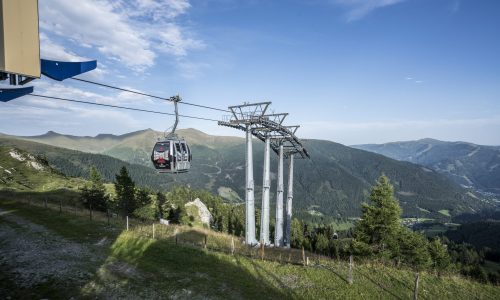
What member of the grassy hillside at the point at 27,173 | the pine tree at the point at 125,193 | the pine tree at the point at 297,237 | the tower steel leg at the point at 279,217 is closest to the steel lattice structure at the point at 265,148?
the tower steel leg at the point at 279,217

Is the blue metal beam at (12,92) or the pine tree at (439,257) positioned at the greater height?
the blue metal beam at (12,92)

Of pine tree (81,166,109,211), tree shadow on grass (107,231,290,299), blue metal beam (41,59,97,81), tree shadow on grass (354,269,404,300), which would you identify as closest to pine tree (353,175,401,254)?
tree shadow on grass (354,269,404,300)

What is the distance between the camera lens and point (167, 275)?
2136 cm

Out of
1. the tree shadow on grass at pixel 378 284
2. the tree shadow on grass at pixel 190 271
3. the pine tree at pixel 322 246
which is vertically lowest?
the pine tree at pixel 322 246

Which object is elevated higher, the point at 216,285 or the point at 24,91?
the point at 24,91

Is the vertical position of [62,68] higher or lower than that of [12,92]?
higher

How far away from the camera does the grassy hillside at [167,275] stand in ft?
61.1

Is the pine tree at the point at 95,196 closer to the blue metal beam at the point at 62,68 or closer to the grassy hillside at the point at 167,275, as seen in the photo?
the grassy hillside at the point at 167,275

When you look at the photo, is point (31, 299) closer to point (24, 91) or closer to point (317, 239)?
point (24, 91)

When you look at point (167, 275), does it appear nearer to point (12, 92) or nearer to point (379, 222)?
point (12, 92)

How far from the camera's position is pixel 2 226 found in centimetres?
3231

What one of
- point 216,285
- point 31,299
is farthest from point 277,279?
point 31,299

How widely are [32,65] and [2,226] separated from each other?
35.5 meters

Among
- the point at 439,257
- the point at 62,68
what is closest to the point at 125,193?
the point at 439,257
